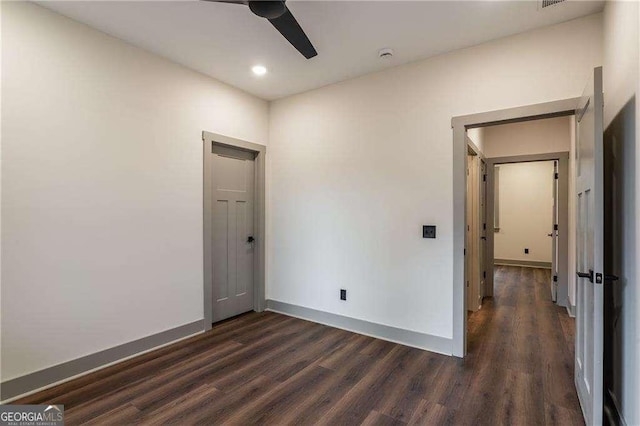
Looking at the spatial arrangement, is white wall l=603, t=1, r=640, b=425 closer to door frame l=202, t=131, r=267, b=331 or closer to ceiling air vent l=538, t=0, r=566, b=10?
ceiling air vent l=538, t=0, r=566, b=10

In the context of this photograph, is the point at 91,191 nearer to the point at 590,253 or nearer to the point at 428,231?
the point at 428,231

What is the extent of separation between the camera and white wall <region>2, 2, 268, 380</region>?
7.08 ft

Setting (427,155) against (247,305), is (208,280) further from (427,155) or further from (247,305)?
(427,155)

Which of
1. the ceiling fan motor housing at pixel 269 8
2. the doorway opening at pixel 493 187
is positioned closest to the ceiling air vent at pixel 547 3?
the doorway opening at pixel 493 187

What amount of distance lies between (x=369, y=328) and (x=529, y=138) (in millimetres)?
Result: 3866

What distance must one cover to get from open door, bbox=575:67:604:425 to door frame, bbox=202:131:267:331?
3.19 meters

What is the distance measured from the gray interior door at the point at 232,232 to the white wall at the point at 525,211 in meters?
6.57

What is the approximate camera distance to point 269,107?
4.20 metres

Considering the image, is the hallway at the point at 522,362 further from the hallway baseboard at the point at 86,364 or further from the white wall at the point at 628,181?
the hallway baseboard at the point at 86,364

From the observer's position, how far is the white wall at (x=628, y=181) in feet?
5.08

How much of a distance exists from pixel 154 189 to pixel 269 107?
1950 mm

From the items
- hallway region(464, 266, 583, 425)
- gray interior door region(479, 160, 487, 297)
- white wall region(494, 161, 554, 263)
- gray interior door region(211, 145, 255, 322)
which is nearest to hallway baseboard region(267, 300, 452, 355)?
hallway region(464, 266, 583, 425)

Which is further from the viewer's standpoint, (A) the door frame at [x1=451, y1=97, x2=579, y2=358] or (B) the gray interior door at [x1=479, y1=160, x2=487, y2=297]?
(B) the gray interior door at [x1=479, y1=160, x2=487, y2=297]

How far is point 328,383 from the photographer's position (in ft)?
7.83
